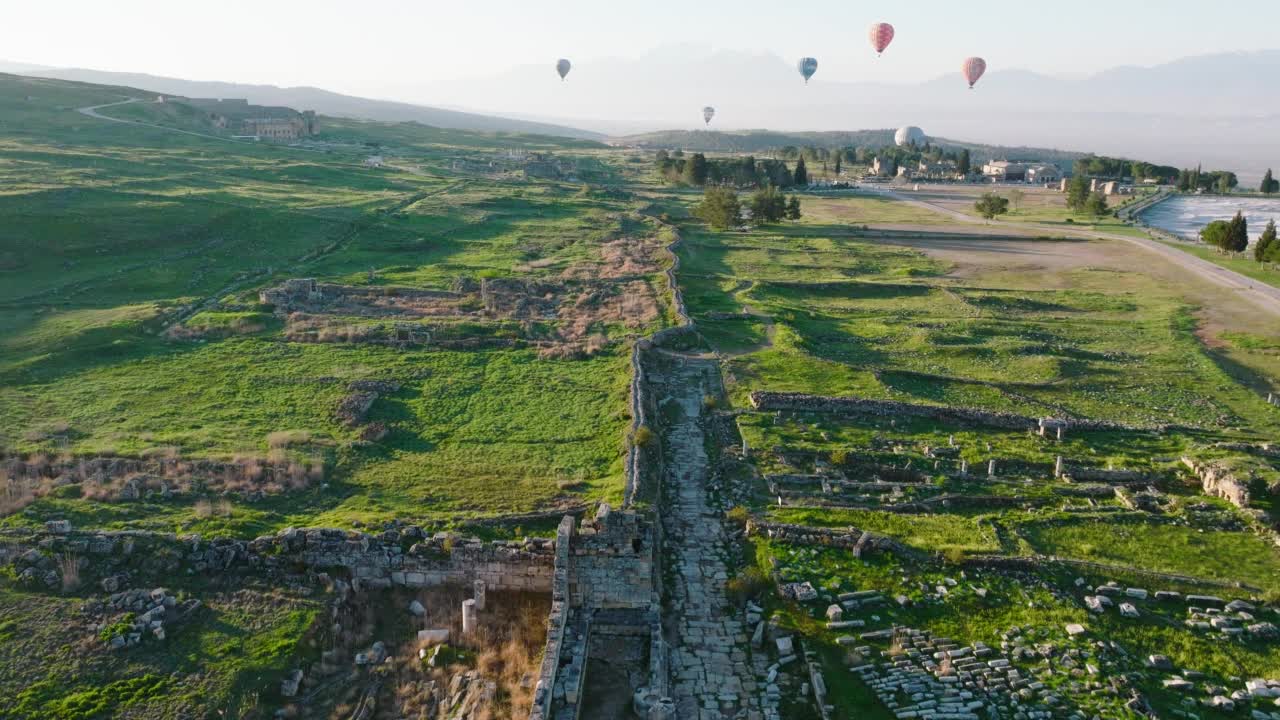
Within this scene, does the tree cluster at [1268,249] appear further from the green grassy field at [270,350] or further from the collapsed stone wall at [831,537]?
the collapsed stone wall at [831,537]

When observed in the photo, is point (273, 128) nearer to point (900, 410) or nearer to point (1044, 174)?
point (900, 410)

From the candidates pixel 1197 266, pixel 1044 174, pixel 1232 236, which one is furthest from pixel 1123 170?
pixel 1197 266

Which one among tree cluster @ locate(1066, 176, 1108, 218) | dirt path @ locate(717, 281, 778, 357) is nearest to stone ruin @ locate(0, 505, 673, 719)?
dirt path @ locate(717, 281, 778, 357)

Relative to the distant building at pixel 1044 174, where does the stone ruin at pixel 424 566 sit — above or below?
below

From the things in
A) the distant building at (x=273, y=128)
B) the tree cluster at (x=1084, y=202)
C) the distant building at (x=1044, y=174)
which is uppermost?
the distant building at (x=1044, y=174)

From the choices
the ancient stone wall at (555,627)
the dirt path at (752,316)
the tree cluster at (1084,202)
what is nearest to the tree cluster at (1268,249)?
the tree cluster at (1084,202)

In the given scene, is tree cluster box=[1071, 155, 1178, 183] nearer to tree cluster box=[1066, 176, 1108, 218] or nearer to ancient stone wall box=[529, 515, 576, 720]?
tree cluster box=[1066, 176, 1108, 218]

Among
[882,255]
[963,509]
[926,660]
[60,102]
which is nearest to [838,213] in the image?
[882,255]
